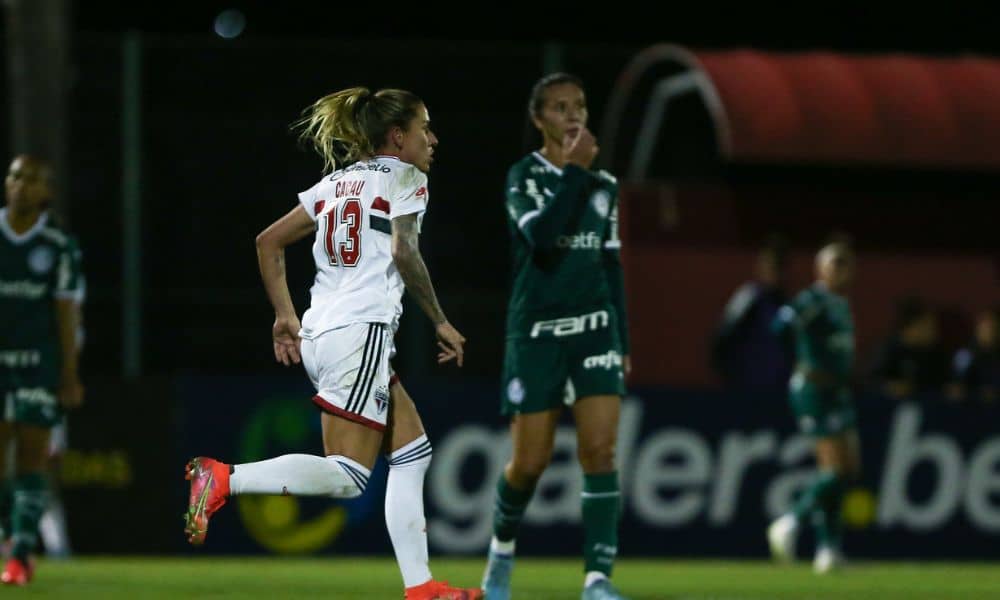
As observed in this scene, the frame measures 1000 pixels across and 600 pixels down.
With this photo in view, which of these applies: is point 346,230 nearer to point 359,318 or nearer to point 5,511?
point 359,318

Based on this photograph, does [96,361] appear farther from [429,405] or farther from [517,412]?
[517,412]

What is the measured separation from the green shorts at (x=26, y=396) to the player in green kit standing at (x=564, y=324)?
2.71 m

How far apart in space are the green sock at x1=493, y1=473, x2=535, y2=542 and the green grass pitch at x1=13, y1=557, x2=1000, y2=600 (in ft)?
2.88

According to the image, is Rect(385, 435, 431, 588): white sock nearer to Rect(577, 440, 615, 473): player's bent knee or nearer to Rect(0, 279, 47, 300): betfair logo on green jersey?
Rect(577, 440, 615, 473): player's bent knee

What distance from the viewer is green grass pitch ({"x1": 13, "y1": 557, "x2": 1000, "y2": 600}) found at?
412 inches

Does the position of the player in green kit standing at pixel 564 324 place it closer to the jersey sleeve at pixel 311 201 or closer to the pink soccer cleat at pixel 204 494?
the jersey sleeve at pixel 311 201

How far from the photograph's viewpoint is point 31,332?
1074cm

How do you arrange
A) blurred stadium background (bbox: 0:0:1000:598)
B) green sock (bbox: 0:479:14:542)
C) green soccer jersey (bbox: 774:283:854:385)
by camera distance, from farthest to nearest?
blurred stadium background (bbox: 0:0:1000:598) < green soccer jersey (bbox: 774:283:854:385) < green sock (bbox: 0:479:14:542)

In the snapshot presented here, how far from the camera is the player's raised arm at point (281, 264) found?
8.02 m

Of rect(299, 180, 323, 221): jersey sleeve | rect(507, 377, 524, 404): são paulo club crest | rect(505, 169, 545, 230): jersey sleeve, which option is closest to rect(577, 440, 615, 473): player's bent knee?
rect(507, 377, 524, 404): são paulo club crest

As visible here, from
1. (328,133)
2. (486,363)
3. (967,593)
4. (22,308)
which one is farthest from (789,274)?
(328,133)

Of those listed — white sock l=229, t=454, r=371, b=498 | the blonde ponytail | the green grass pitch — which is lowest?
the green grass pitch

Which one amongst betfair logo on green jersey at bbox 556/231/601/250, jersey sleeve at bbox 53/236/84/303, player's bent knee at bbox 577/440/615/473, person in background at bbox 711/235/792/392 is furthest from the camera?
person in background at bbox 711/235/792/392

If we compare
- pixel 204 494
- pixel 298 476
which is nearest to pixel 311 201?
pixel 298 476
